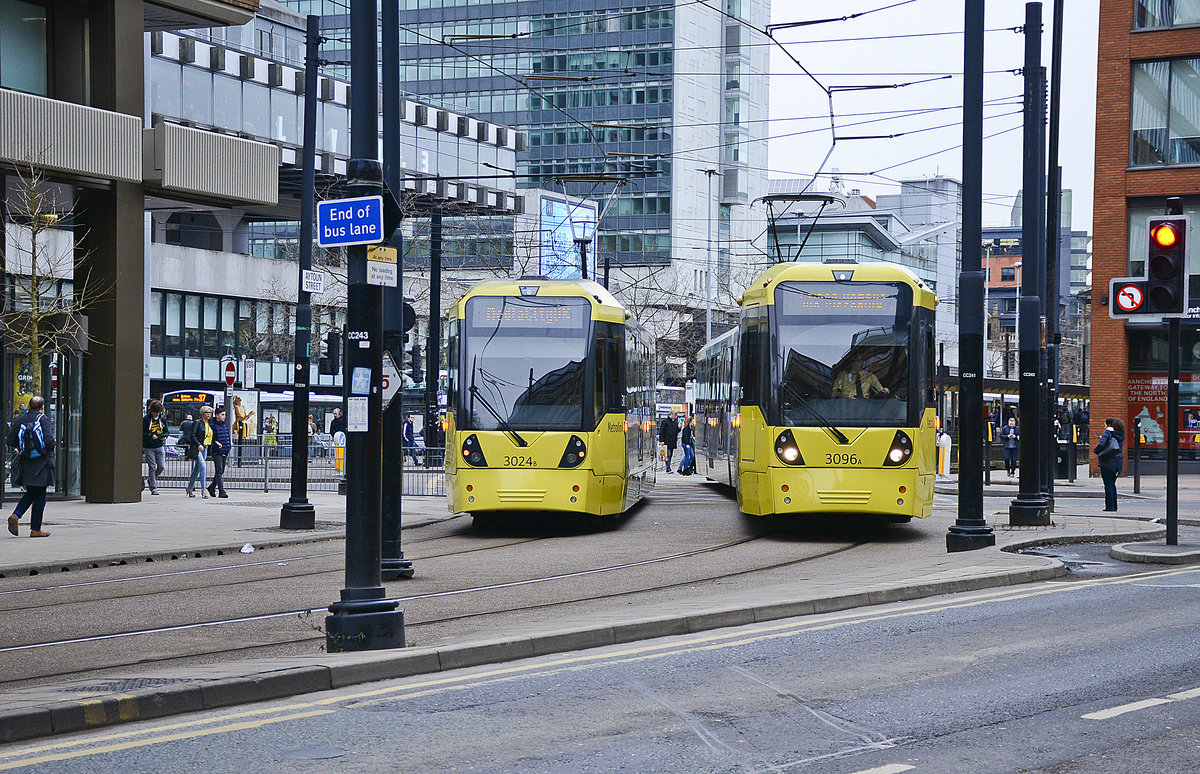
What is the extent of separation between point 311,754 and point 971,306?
11.8 m

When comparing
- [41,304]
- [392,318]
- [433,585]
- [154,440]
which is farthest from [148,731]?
[154,440]

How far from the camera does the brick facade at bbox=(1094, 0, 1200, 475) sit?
38938 mm

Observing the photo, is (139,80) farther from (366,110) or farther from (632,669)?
(632,669)

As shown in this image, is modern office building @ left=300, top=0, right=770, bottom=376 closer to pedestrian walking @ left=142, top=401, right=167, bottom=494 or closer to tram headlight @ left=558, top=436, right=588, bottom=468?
pedestrian walking @ left=142, top=401, right=167, bottom=494

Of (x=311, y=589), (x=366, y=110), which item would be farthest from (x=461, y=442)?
(x=366, y=110)

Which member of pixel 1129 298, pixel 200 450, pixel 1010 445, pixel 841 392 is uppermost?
pixel 1129 298

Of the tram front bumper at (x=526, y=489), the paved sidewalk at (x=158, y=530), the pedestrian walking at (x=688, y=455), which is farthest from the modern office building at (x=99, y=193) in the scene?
the pedestrian walking at (x=688, y=455)

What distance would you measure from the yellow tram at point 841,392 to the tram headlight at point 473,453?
361 cm

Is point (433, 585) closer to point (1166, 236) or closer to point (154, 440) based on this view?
point (1166, 236)

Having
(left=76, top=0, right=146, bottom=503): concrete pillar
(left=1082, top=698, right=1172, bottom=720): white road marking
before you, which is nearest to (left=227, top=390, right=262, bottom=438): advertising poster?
(left=76, top=0, right=146, bottom=503): concrete pillar

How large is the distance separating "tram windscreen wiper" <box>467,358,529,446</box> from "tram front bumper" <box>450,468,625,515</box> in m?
0.43

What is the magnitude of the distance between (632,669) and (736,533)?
453 inches

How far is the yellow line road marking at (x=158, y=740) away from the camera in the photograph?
6.76 m

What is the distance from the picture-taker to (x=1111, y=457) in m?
24.9
